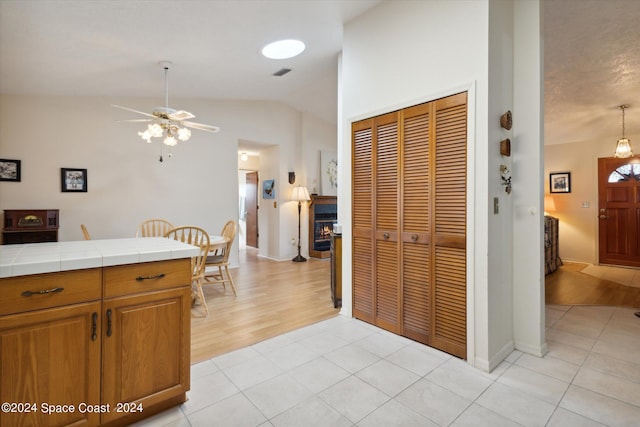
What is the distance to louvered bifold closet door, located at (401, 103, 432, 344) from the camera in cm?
242

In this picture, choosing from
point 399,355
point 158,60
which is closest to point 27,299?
point 399,355

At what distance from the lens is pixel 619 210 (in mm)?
5613

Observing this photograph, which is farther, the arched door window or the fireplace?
the fireplace

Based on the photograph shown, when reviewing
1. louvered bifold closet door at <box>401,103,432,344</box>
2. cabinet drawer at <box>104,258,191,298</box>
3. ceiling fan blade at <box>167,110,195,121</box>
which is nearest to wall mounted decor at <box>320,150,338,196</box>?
ceiling fan blade at <box>167,110,195,121</box>

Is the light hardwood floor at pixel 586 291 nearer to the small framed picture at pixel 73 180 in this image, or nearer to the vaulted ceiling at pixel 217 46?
the vaulted ceiling at pixel 217 46

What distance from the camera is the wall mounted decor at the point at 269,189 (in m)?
6.41

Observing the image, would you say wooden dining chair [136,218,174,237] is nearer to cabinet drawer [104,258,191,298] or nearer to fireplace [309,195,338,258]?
fireplace [309,195,338,258]

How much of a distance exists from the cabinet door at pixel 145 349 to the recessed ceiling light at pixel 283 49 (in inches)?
108

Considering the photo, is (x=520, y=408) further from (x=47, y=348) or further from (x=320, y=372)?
(x=47, y=348)

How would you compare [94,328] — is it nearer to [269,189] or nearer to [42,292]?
[42,292]

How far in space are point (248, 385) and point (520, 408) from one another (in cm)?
156

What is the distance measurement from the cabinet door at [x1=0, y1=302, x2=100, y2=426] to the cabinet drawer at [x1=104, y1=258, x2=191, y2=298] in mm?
109

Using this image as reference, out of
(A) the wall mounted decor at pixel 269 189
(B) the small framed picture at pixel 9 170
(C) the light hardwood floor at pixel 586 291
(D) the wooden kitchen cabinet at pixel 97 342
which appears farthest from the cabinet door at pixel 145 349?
(A) the wall mounted decor at pixel 269 189

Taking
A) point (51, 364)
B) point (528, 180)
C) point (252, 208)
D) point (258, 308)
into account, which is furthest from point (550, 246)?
point (252, 208)
